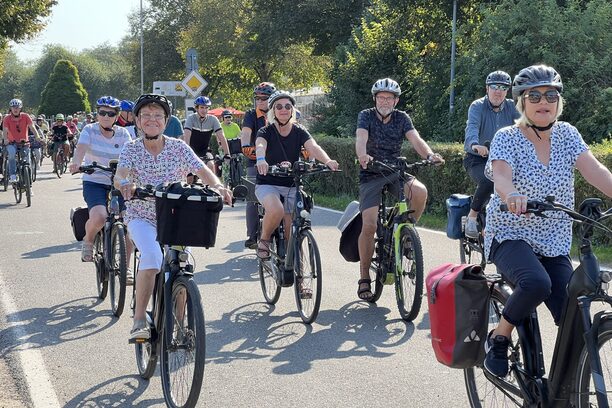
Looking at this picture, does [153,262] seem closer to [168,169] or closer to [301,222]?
[168,169]

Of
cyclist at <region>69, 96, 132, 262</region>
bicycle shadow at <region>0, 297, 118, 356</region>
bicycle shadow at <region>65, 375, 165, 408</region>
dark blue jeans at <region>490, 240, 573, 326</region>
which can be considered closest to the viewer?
dark blue jeans at <region>490, 240, 573, 326</region>

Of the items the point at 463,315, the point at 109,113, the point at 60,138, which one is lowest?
the point at 60,138

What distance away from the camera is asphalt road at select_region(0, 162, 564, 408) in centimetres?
591

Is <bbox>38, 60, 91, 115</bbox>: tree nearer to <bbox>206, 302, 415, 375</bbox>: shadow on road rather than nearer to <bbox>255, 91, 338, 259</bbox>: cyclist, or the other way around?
<bbox>255, 91, 338, 259</bbox>: cyclist

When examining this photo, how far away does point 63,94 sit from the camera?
305 ft

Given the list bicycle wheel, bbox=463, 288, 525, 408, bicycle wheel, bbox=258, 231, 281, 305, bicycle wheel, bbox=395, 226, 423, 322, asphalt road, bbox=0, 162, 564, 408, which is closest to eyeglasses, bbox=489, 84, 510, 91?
bicycle wheel, bbox=395, 226, 423, 322

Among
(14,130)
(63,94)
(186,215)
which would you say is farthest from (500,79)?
(63,94)

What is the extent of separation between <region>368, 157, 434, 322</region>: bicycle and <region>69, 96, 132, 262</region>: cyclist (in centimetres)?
238

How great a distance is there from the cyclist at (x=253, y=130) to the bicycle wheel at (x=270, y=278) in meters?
1.30

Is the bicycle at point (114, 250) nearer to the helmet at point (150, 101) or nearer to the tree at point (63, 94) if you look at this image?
the helmet at point (150, 101)

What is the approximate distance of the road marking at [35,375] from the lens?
19.1 ft

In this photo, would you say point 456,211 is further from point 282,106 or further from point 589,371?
point 589,371

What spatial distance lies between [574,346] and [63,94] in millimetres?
92896

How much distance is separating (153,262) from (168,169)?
2.51 feet
